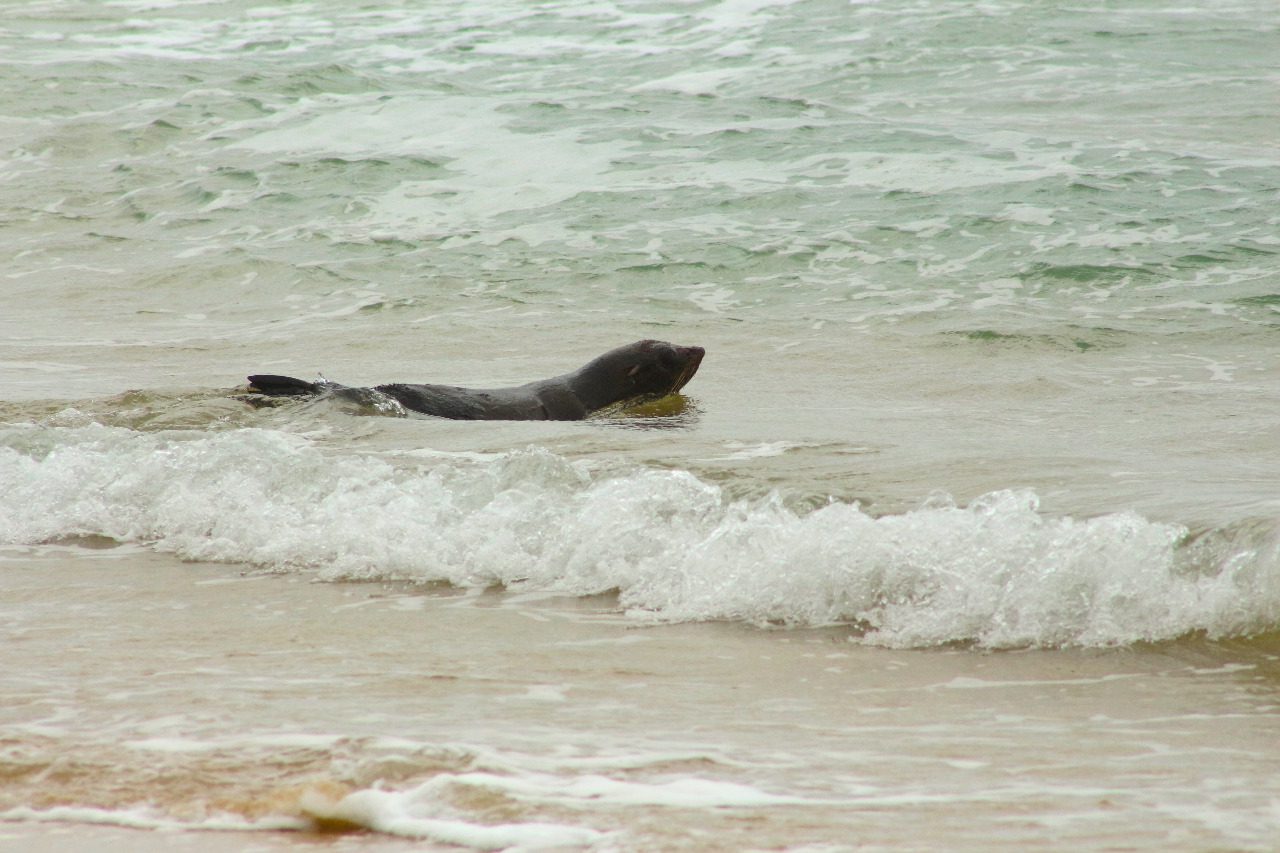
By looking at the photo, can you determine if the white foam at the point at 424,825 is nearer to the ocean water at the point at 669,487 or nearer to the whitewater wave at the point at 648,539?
the ocean water at the point at 669,487

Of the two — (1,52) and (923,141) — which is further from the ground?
(1,52)

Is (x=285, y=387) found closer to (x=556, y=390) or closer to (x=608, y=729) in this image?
(x=556, y=390)

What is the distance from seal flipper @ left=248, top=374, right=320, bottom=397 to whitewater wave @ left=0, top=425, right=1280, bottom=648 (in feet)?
1.54

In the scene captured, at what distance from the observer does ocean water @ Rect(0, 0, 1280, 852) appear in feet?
9.54

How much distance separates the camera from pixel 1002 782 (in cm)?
288

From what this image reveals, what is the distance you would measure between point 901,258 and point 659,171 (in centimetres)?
371

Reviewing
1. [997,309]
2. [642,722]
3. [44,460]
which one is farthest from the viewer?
[997,309]

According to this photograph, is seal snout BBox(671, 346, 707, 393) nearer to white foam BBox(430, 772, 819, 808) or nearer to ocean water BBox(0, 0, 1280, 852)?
ocean water BBox(0, 0, 1280, 852)

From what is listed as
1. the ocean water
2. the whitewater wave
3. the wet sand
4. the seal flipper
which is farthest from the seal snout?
the wet sand

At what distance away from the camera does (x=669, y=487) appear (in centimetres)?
505

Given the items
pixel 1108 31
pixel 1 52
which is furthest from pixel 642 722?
pixel 1 52

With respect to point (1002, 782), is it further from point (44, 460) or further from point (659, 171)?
point (659, 171)

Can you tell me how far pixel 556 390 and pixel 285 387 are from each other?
1.43m

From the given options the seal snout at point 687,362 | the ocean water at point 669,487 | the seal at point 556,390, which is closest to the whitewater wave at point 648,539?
the ocean water at point 669,487
